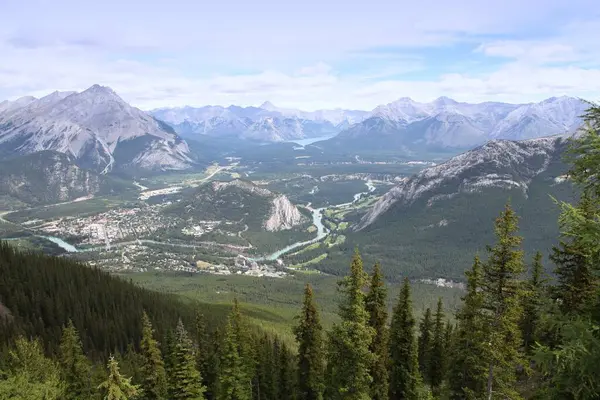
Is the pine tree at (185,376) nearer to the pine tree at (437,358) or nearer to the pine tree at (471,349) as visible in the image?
the pine tree at (471,349)

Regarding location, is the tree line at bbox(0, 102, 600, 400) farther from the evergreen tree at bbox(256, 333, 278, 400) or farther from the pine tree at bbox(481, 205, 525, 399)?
the evergreen tree at bbox(256, 333, 278, 400)

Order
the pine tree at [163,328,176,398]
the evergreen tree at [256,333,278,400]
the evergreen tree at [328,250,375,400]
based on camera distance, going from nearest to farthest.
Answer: the evergreen tree at [328,250,375,400] → the pine tree at [163,328,176,398] → the evergreen tree at [256,333,278,400]

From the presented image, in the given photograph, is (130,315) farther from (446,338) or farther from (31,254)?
(446,338)

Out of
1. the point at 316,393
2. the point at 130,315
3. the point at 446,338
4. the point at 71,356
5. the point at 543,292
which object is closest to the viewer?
the point at 543,292

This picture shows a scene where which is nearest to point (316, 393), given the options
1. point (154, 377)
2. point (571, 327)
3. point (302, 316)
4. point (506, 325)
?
point (302, 316)

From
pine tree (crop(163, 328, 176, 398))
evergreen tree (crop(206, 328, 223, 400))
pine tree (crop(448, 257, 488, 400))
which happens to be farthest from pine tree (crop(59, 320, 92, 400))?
pine tree (crop(448, 257, 488, 400))

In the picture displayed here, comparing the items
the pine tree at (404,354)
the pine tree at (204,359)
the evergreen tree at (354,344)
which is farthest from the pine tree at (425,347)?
the pine tree at (204,359)
